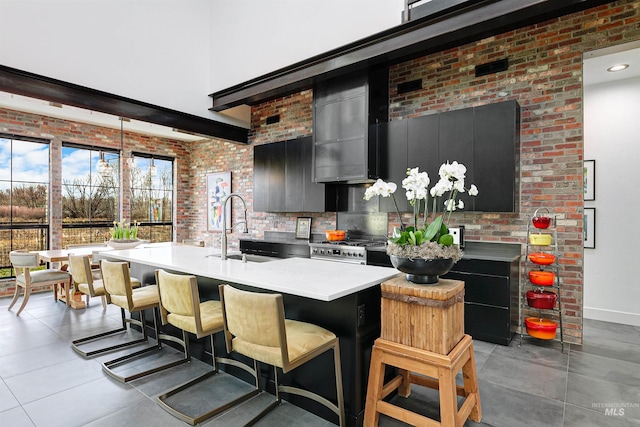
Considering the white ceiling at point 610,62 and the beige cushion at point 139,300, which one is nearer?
the beige cushion at point 139,300

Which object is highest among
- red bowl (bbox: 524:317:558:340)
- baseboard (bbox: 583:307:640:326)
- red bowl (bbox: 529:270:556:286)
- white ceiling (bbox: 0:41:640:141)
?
white ceiling (bbox: 0:41:640:141)

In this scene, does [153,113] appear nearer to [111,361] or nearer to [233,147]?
[233,147]

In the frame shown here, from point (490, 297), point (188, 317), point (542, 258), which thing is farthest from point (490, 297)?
point (188, 317)

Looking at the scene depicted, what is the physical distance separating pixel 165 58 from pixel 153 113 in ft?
2.84

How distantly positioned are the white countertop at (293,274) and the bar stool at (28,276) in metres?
2.58

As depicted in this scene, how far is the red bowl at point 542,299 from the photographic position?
337 centimetres

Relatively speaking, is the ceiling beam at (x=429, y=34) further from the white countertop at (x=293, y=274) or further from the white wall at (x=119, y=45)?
the white countertop at (x=293, y=274)

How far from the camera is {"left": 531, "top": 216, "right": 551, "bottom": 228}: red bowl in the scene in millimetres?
3367

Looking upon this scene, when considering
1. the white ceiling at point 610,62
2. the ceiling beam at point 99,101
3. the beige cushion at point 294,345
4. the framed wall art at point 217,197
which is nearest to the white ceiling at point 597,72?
the white ceiling at point 610,62

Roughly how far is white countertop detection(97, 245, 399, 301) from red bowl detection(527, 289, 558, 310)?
187 cm

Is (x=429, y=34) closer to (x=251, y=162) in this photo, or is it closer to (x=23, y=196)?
(x=251, y=162)

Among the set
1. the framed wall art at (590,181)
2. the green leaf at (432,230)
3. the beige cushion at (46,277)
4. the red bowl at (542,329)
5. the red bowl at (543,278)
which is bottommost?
the red bowl at (542,329)

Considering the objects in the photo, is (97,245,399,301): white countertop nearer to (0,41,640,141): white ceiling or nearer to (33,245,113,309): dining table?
(33,245,113,309): dining table

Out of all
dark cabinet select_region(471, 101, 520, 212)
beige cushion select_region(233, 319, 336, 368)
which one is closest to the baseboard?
dark cabinet select_region(471, 101, 520, 212)
